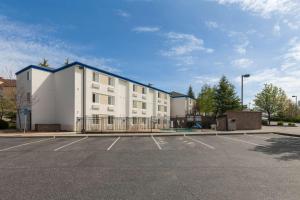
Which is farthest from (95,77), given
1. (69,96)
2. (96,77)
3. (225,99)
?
(225,99)

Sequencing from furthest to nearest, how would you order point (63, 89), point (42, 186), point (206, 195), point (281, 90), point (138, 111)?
point (281, 90) → point (138, 111) → point (63, 89) → point (42, 186) → point (206, 195)

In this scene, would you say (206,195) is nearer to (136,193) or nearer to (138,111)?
(136,193)

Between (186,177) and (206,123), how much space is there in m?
35.8

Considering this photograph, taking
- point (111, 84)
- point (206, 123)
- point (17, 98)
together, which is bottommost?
point (206, 123)

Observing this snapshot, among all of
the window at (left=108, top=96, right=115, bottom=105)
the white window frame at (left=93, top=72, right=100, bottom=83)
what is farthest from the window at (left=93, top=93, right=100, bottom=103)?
the window at (left=108, top=96, right=115, bottom=105)

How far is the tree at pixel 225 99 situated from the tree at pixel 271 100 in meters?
6.74

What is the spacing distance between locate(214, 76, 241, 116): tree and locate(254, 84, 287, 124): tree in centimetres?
674

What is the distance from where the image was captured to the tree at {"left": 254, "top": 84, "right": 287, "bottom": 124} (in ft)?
168

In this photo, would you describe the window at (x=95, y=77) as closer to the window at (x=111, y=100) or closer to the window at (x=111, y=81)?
the window at (x=111, y=81)

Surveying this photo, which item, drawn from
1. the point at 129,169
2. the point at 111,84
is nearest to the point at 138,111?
the point at 111,84

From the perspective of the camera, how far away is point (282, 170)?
27.2 ft

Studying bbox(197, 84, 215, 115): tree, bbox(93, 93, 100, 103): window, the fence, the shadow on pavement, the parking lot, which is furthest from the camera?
bbox(197, 84, 215, 115): tree

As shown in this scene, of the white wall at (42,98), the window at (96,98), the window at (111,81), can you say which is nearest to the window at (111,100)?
the window at (111,81)

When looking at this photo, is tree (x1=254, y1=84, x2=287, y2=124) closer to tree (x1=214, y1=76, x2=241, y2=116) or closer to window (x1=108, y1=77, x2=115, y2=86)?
tree (x1=214, y1=76, x2=241, y2=116)
